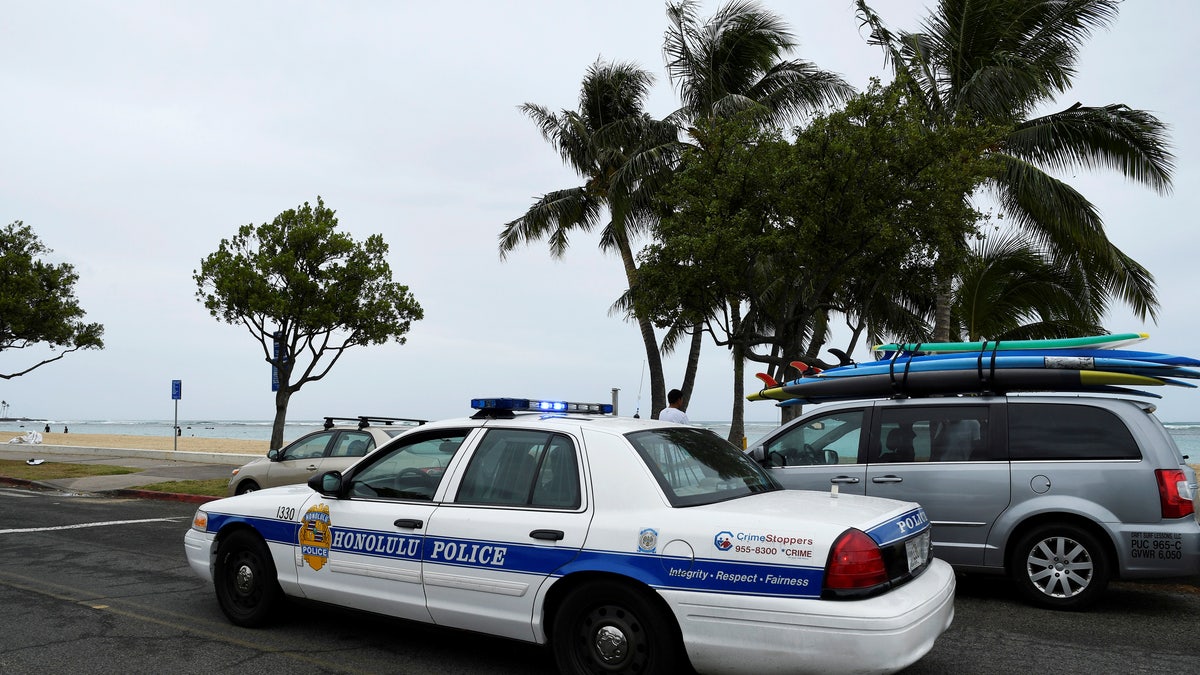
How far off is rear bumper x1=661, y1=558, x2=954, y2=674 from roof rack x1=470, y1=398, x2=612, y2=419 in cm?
163

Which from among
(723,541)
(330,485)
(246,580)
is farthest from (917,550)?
(246,580)

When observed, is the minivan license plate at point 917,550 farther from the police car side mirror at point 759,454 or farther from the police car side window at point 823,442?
the police car side mirror at point 759,454

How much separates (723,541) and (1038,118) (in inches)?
654

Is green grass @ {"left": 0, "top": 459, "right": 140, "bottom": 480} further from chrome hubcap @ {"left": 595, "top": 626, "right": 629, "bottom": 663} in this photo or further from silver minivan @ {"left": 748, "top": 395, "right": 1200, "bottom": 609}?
chrome hubcap @ {"left": 595, "top": 626, "right": 629, "bottom": 663}

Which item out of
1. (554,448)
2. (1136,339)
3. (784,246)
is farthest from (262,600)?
(784,246)

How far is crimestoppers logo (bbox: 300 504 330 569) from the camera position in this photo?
5590 mm

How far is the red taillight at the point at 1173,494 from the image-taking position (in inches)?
260

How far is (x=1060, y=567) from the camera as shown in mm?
6895

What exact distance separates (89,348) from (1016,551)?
30.4m

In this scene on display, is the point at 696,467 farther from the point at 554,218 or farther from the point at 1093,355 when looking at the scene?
the point at 554,218

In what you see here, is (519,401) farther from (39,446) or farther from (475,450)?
(39,446)

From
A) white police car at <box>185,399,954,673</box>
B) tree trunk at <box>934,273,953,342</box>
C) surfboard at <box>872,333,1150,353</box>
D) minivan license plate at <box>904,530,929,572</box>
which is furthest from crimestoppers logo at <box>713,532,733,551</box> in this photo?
tree trunk at <box>934,273,953,342</box>

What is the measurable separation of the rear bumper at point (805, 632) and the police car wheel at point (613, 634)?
112 millimetres

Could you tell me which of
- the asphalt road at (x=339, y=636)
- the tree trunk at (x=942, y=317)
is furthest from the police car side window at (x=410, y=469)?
the tree trunk at (x=942, y=317)
